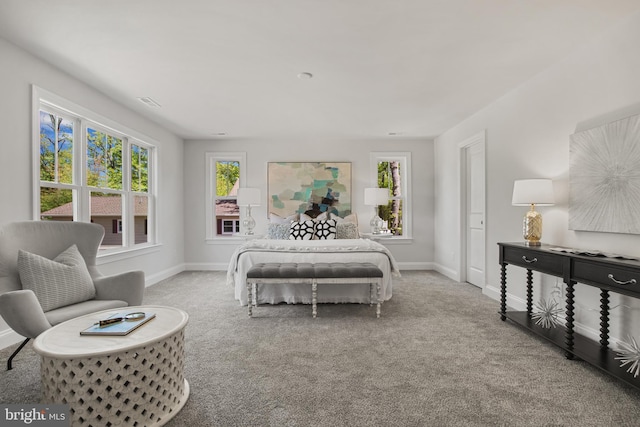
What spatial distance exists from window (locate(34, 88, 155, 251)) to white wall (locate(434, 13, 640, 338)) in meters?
4.76

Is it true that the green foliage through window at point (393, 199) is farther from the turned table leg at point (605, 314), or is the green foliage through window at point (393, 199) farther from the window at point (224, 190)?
the turned table leg at point (605, 314)

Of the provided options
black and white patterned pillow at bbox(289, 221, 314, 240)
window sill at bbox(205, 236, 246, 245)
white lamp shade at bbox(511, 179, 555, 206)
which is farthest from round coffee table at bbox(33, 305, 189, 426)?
window sill at bbox(205, 236, 246, 245)

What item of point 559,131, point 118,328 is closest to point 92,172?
point 118,328

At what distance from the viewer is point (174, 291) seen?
4.45 m

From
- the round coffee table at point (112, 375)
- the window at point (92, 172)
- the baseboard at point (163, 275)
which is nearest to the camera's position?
the round coffee table at point (112, 375)

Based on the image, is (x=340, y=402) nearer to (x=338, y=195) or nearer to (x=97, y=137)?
(x=97, y=137)

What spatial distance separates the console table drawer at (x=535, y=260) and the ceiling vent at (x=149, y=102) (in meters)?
4.34

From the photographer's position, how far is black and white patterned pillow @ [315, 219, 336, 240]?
500cm

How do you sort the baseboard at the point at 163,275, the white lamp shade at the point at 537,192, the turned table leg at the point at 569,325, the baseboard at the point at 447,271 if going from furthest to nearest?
the baseboard at the point at 447,271
the baseboard at the point at 163,275
the white lamp shade at the point at 537,192
the turned table leg at the point at 569,325

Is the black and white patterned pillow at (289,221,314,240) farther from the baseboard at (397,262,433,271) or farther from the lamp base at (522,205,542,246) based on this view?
the lamp base at (522,205,542,246)

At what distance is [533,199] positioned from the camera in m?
2.89

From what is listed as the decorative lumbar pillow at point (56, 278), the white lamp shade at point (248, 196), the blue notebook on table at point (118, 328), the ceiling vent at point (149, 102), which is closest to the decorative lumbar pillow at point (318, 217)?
the white lamp shade at point (248, 196)

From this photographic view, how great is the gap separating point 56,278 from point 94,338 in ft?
3.15

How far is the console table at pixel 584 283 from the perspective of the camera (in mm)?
1940
